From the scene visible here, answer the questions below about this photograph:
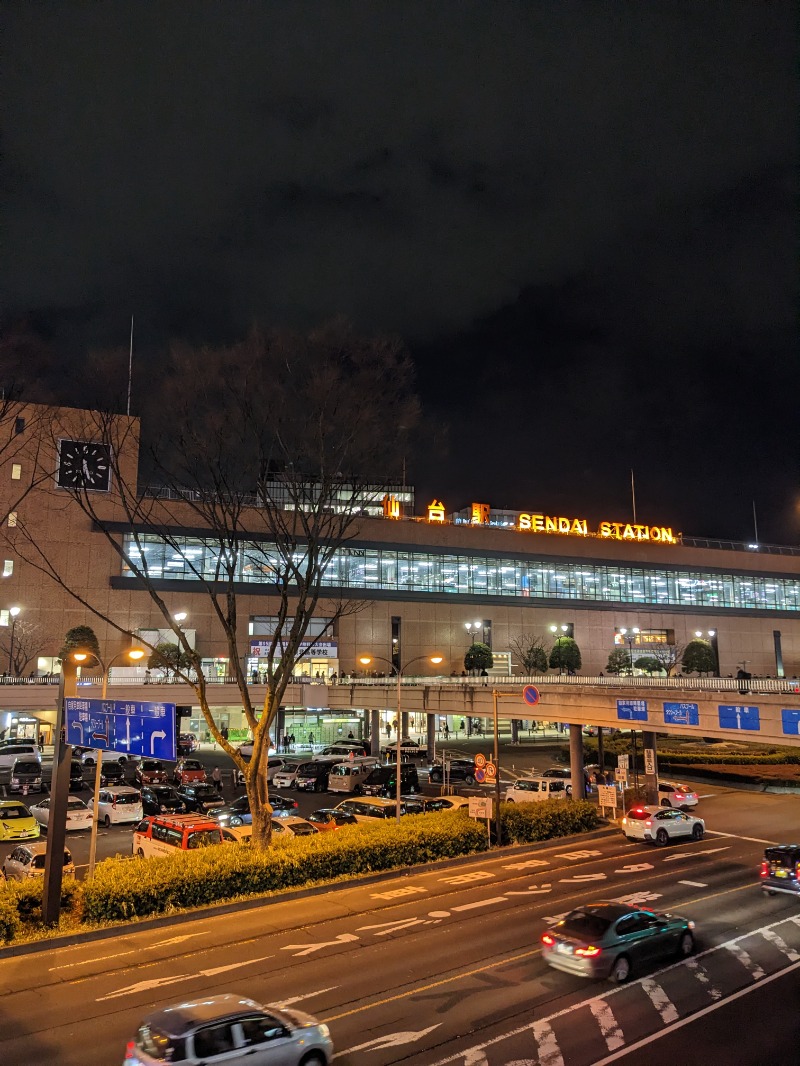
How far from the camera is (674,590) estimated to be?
96812 mm

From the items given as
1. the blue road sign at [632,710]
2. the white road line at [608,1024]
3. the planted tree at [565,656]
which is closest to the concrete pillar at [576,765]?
the blue road sign at [632,710]

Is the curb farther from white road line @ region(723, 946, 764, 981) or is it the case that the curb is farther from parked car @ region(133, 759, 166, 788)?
parked car @ region(133, 759, 166, 788)

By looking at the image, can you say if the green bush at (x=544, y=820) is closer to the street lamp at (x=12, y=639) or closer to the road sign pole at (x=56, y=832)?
the road sign pole at (x=56, y=832)

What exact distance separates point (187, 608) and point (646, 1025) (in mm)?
64857

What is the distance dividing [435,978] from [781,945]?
8.44 m

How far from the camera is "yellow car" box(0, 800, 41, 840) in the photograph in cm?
3009

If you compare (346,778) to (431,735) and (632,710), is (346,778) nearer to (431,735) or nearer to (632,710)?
(431,735)

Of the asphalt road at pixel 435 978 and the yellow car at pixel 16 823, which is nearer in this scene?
the asphalt road at pixel 435 978

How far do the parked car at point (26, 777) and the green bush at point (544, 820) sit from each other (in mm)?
28055

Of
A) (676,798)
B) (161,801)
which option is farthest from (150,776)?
(676,798)

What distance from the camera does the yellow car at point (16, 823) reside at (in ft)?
98.7

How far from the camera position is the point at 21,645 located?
209ft

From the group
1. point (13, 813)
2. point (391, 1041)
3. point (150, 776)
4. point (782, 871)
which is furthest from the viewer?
point (150, 776)

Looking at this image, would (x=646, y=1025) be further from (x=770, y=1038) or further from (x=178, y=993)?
(x=178, y=993)
